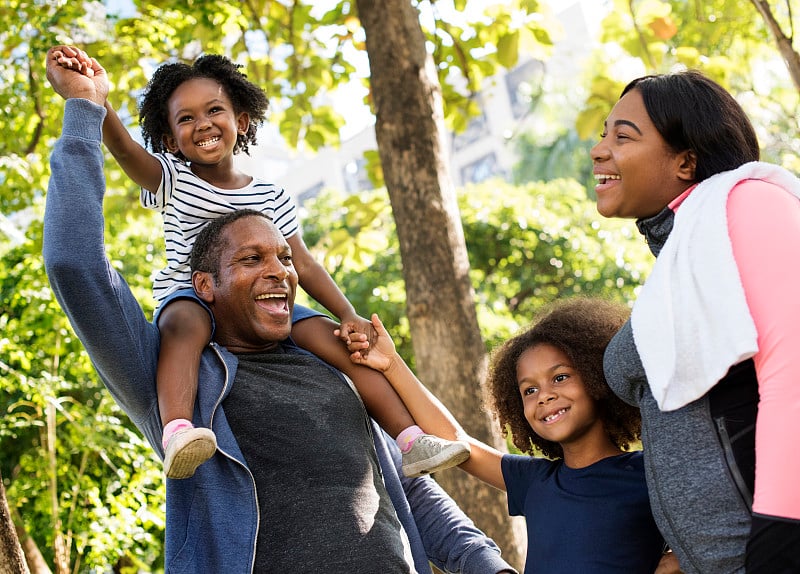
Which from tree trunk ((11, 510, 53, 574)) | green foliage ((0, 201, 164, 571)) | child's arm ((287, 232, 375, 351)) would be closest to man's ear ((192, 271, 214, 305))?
child's arm ((287, 232, 375, 351))

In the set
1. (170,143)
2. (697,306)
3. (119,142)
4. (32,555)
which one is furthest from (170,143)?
(32,555)

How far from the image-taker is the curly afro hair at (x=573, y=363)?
2760 mm

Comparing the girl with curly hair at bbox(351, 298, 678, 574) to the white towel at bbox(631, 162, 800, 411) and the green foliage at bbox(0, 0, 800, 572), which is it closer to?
the white towel at bbox(631, 162, 800, 411)

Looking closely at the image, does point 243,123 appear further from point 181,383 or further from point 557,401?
point 557,401

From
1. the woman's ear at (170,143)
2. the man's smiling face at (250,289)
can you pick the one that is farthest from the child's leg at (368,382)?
the woman's ear at (170,143)

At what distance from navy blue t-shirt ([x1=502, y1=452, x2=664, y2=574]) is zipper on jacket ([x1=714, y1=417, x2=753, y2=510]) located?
586mm

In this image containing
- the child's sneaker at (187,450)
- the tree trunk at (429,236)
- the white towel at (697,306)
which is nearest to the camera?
the white towel at (697,306)

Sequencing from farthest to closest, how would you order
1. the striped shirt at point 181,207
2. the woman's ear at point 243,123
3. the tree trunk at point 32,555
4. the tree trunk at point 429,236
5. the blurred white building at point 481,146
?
1. the blurred white building at point 481,146
2. the tree trunk at point 32,555
3. the tree trunk at point 429,236
4. the woman's ear at point 243,123
5. the striped shirt at point 181,207

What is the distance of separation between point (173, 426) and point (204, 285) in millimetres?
583

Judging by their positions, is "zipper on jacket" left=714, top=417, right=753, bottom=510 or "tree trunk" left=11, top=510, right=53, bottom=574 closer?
"zipper on jacket" left=714, top=417, right=753, bottom=510

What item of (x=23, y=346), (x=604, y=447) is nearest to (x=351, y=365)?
(x=604, y=447)

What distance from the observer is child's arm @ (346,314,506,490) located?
9.49 feet

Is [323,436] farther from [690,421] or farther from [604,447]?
[690,421]

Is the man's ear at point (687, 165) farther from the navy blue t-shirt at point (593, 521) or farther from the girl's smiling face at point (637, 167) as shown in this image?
the navy blue t-shirt at point (593, 521)
